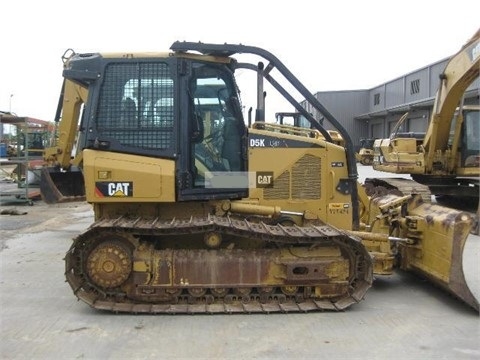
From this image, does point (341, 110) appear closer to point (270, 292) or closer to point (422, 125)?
point (422, 125)

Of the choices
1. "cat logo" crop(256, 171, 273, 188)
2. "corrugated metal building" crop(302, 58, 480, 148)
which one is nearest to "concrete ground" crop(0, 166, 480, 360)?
"cat logo" crop(256, 171, 273, 188)

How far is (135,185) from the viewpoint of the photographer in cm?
552

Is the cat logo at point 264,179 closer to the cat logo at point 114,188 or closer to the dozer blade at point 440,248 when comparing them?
the cat logo at point 114,188

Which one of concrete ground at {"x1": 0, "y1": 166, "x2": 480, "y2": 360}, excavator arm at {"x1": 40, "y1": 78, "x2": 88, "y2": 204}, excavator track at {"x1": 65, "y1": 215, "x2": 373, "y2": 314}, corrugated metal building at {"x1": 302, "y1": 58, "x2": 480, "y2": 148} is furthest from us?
corrugated metal building at {"x1": 302, "y1": 58, "x2": 480, "y2": 148}

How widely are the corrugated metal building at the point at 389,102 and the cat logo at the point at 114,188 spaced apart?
67.0 feet

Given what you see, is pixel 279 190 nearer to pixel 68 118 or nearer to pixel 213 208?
pixel 213 208

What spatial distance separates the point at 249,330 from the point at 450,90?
8.08 meters

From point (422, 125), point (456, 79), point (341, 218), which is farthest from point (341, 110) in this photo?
point (341, 218)

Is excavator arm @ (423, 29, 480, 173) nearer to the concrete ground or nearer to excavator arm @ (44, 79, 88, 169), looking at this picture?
the concrete ground

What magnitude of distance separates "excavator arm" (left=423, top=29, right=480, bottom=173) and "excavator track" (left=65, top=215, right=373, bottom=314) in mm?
5755

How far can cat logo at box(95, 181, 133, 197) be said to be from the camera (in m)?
5.52

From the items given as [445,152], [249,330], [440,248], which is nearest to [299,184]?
[440,248]

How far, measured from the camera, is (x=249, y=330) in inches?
189

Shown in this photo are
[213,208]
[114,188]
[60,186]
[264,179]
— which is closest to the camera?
[114,188]
